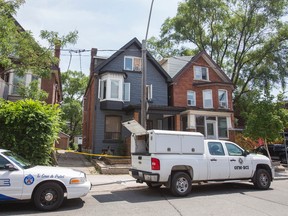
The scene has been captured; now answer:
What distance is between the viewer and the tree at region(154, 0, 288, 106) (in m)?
30.0

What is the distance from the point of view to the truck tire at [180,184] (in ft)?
28.3

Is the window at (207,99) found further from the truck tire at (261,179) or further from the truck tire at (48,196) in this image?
the truck tire at (48,196)

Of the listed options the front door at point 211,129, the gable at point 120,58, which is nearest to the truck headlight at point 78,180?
the gable at point 120,58

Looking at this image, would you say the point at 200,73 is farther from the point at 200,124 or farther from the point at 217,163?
the point at 217,163

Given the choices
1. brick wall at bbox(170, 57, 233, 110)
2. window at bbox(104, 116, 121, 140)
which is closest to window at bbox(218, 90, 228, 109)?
brick wall at bbox(170, 57, 233, 110)

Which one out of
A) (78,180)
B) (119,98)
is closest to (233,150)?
(78,180)

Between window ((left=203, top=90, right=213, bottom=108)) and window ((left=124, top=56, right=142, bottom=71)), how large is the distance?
709 centimetres

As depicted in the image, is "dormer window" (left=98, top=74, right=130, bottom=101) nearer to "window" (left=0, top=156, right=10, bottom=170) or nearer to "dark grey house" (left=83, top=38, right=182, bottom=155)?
"dark grey house" (left=83, top=38, right=182, bottom=155)

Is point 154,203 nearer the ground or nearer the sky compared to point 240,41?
nearer the ground

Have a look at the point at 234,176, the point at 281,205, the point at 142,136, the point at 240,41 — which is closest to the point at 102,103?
the point at 142,136

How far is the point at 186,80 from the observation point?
Answer: 80.8ft

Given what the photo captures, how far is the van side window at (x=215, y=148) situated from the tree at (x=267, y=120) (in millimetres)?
7546

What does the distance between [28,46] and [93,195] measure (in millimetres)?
7537

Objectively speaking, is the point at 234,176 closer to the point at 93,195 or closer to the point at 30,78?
the point at 93,195
